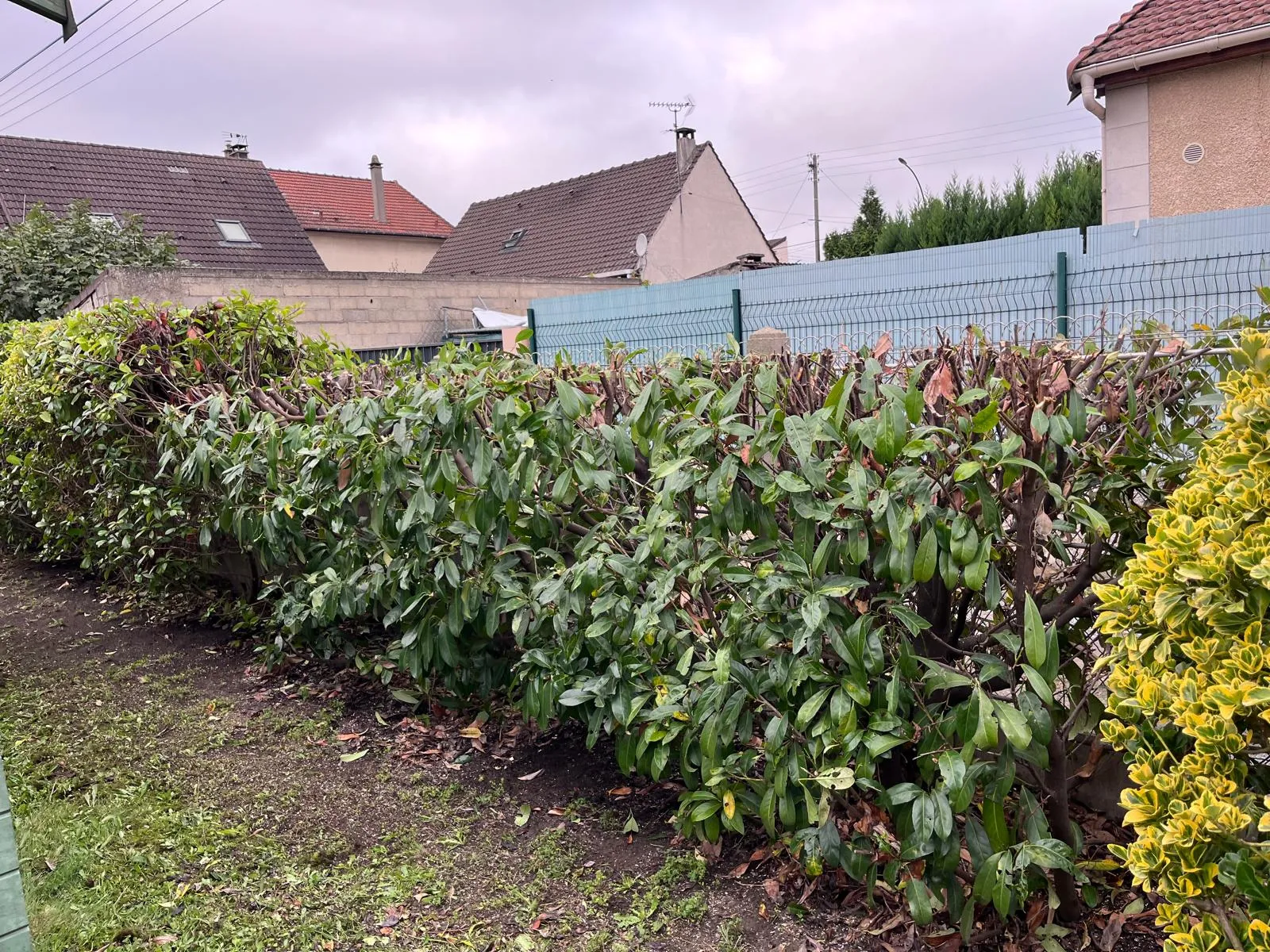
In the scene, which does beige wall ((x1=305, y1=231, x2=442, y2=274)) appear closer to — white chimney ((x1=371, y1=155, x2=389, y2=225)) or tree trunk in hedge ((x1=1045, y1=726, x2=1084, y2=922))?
white chimney ((x1=371, y1=155, x2=389, y2=225))

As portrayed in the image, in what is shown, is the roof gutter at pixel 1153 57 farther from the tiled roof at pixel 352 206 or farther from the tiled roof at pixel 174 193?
the tiled roof at pixel 352 206

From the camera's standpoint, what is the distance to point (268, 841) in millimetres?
3146

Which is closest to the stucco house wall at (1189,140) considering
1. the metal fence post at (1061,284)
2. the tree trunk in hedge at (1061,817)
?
the metal fence post at (1061,284)

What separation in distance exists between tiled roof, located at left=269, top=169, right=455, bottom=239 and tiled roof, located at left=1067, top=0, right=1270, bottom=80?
24.0 metres

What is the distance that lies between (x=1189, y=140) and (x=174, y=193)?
2072 centimetres

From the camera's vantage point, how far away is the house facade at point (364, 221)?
3055cm

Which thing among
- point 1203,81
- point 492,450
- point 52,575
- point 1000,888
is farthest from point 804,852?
point 1203,81

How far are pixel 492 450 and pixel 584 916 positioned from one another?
1437mm

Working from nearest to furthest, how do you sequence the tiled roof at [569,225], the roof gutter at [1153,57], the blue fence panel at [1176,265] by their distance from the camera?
the blue fence panel at [1176,265], the roof gutter at [1153,57], the tiled roof at [569,225]

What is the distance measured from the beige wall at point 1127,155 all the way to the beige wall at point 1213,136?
3.5 inches

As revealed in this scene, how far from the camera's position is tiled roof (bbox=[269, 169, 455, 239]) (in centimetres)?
3122

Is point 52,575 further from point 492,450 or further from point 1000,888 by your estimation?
point 1000,888

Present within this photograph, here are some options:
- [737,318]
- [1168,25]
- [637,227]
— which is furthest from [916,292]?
[637,227]

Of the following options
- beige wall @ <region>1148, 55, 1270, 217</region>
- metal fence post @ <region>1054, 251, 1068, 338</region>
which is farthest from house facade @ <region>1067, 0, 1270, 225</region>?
metal fence post @ <region>1054, 251, 1068, 338</region>
